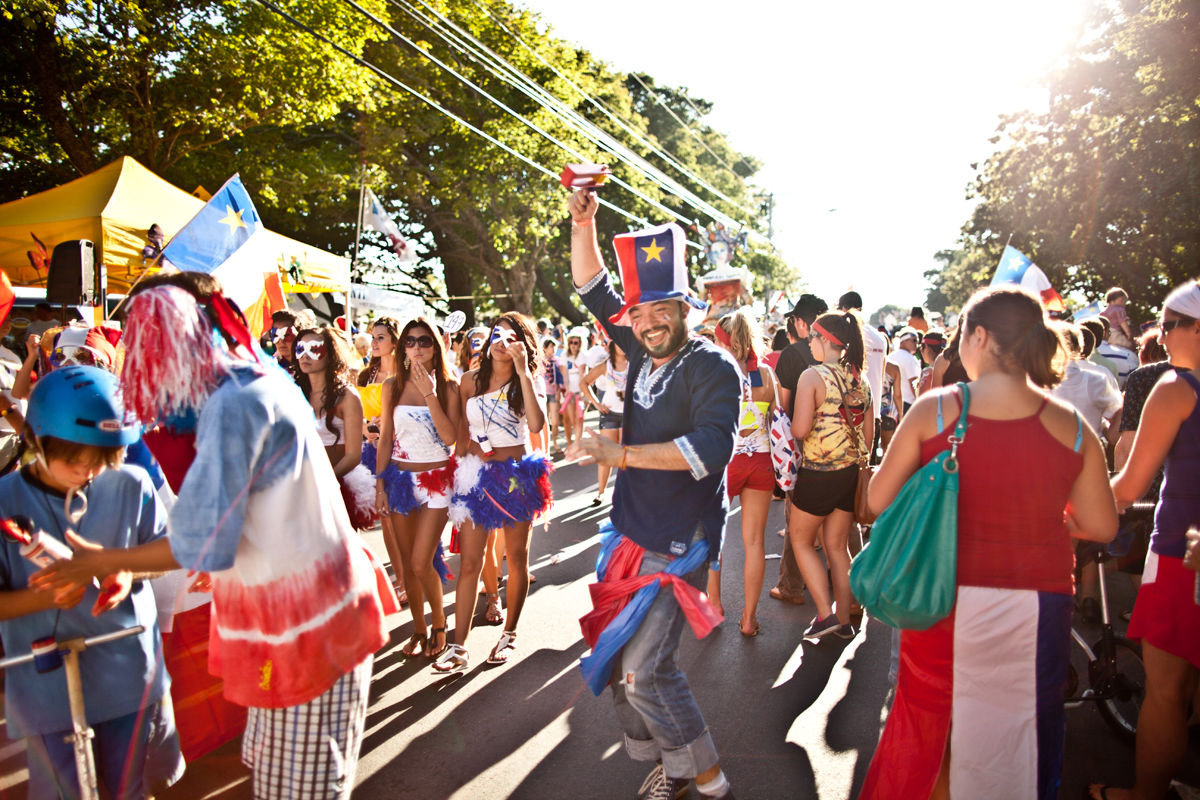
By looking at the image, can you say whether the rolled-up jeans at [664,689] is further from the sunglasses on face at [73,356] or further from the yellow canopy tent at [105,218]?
the yellow canopy tent at [105,218]

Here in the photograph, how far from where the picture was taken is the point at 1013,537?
7.59 feet

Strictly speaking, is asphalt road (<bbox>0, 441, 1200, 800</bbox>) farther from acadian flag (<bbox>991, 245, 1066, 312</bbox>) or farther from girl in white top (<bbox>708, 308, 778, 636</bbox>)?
acadian flag (<bbox>991, 245, 1066, 312</bbox>)

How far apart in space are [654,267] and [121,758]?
243 cm

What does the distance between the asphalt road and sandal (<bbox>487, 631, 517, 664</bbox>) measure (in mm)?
62

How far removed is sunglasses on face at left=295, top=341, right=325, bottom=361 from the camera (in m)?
4.79

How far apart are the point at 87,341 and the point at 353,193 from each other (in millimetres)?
20106

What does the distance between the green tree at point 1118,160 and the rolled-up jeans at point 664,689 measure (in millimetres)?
20567

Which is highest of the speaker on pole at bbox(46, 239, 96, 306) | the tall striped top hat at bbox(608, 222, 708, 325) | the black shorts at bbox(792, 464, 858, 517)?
the speaker on pole at bbox(46, 239, 96, 306)

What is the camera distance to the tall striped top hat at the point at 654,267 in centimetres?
295

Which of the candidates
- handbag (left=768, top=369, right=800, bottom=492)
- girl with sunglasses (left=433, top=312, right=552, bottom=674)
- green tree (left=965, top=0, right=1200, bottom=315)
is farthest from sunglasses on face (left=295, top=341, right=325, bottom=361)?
green tree (left=965, top=0, right=1200, bottom=315)

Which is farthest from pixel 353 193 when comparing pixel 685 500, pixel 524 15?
pixel 685 500

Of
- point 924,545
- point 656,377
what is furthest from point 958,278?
point 924,545

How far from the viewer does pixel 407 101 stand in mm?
21656

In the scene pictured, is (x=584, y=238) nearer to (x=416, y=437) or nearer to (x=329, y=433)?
(x=416, y=437)
